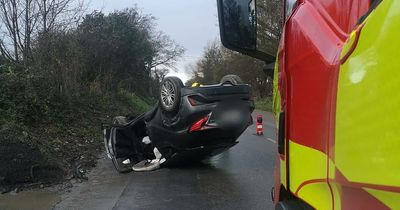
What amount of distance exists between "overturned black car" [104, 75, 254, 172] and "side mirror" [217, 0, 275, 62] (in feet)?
20.1

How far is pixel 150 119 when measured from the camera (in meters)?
10.9

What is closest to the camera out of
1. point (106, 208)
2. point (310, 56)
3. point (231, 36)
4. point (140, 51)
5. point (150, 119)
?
point (310, 56)

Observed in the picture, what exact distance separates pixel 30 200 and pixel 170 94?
10.0ft

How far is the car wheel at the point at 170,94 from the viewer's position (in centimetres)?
983

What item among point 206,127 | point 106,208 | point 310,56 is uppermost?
point 310,56

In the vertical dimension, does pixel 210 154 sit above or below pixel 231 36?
below

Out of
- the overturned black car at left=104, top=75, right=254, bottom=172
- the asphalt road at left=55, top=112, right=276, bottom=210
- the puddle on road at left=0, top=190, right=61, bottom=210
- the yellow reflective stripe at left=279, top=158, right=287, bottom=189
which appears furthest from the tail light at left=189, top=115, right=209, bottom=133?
the yellow reflective stripe at left=279, top=158, right=287, bottom=189

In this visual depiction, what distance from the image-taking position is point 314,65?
2.51 meters

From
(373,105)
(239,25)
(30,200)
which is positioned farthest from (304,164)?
(30,200)

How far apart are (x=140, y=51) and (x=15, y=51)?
44.6 ft

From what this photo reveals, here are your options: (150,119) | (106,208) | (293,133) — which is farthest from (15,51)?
(293,133)

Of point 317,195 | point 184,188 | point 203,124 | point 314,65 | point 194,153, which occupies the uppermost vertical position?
point 314,65

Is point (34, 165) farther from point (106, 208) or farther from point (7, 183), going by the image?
point (106, 208)

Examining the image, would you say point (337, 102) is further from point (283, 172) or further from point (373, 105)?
point (283, 172)
